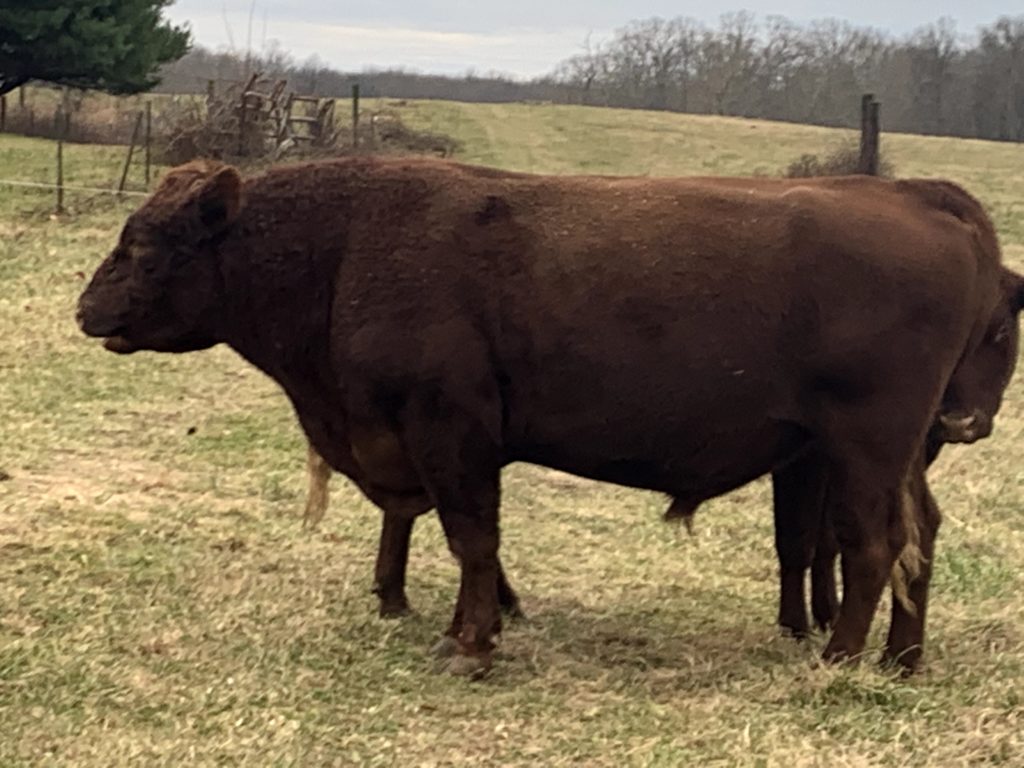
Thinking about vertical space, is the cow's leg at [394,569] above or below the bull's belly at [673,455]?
below

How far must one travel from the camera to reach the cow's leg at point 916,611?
16.8 feet

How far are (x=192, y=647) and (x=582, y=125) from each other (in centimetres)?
4120

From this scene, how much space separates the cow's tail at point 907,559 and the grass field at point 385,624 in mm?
308

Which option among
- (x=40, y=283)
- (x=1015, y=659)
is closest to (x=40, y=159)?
(x=40, y=283)

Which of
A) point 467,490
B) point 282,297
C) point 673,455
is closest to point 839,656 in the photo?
point 673,455

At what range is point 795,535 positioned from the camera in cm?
561

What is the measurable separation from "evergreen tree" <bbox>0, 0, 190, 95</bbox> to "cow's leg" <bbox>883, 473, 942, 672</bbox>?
1114 inches

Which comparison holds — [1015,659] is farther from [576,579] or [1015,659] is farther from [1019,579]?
[576,579]

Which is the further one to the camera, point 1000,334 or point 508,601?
point 508,601

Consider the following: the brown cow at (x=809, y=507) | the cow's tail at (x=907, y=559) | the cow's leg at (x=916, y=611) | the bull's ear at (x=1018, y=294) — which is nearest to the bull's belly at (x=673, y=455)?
the brown cow at (x=809, y=507)

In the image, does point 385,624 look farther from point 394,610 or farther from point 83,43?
point 83,43

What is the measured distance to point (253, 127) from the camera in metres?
26.9

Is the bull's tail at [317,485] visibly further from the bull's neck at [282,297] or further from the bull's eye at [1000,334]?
the bull's eye at [1000,334]

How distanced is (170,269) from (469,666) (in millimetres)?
1880
